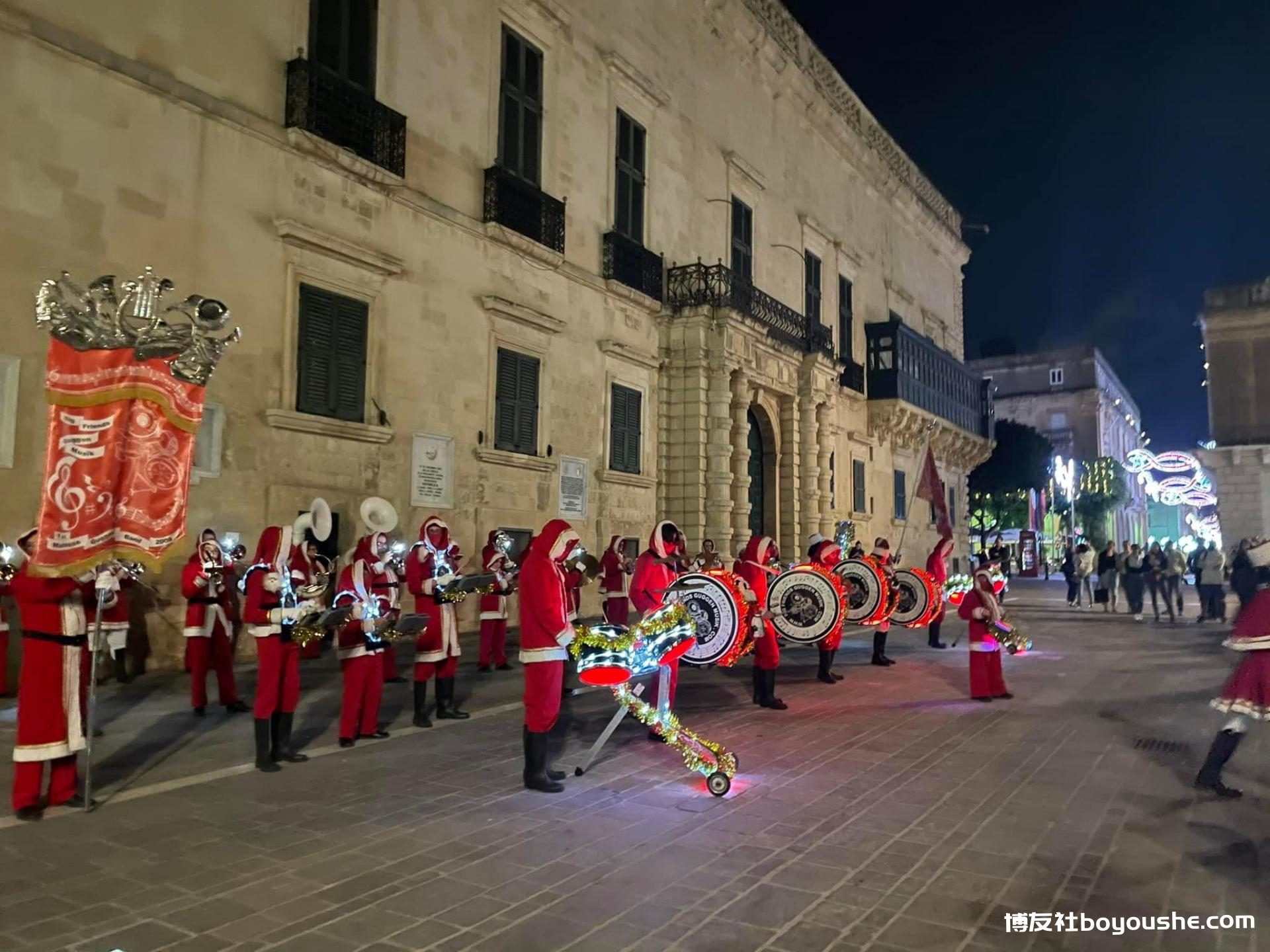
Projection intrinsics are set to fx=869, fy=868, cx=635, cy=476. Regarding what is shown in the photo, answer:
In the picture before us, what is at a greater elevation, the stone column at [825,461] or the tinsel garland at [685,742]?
the stone column at [825,461]

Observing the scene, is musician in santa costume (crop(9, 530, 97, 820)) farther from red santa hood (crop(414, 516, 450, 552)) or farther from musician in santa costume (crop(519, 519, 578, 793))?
red santa hood (crop(414, 516, 450, 552))

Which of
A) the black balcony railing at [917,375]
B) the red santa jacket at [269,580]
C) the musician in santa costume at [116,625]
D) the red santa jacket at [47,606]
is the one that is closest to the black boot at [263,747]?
the red santa jacket at [269,580]

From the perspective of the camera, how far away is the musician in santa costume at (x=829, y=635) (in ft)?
35.9

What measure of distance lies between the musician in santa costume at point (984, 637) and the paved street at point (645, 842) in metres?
1.19

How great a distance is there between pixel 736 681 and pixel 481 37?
12393 mm

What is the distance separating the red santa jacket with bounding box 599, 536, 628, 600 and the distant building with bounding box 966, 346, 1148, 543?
57.3 meters

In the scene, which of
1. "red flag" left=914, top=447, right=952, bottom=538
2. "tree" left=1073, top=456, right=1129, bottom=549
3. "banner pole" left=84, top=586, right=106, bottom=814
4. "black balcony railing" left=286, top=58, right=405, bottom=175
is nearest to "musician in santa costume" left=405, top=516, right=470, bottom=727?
"banner pole" left=84, top=586, right=106, bottom=814

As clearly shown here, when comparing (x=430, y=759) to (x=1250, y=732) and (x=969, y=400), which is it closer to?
(x=1250, y=732)

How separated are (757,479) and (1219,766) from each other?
61.3 ft

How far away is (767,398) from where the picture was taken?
2361 centimetres


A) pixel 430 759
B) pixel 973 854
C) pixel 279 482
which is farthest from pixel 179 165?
pixel 973 854

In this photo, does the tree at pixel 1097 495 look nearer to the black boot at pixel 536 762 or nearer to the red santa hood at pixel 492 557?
the red santa hood at pixel 492 557

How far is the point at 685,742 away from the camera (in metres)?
6.37

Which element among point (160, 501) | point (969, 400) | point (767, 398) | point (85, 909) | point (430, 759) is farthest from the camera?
point (969, 400)
